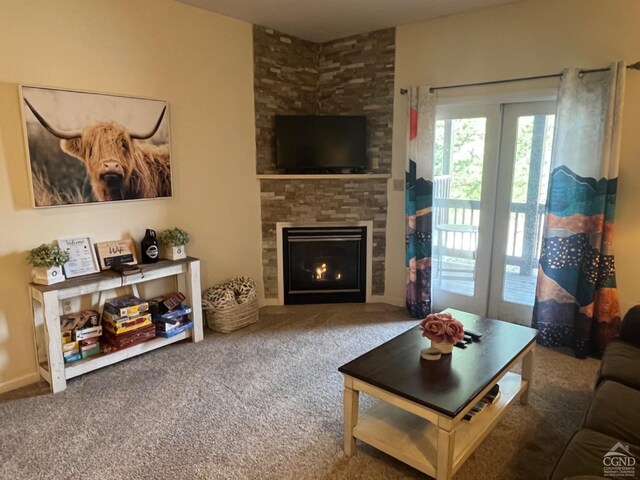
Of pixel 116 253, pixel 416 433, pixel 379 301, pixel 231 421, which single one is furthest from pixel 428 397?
pixel 379 301

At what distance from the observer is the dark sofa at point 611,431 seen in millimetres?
1491

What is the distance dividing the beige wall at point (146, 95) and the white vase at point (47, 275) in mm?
A: 104

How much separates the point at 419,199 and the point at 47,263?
2.95 metres

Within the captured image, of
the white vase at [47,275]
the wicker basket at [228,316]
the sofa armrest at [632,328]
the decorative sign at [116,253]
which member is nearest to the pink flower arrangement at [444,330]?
the sofa armrest at [632,328]

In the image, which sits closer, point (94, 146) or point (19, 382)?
point (19, 382)

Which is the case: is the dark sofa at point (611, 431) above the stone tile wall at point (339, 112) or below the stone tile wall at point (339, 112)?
below

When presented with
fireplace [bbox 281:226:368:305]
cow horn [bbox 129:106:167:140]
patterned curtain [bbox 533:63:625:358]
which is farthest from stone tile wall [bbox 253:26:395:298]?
patterned curtain [bbox 533:63:625:358]

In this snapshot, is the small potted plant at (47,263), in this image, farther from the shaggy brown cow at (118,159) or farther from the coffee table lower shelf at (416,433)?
the coffee table lower shelf at (416,433)

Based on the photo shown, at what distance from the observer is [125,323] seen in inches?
124

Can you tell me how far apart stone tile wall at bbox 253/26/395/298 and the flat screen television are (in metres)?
0.14

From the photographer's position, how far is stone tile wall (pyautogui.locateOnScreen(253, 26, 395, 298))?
418cm

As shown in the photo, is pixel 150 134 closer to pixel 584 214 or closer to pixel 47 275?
pixel 47 275

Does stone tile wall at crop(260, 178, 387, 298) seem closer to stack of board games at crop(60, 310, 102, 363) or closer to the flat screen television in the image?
the flat screen television

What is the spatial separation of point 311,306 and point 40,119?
2.77 metres
